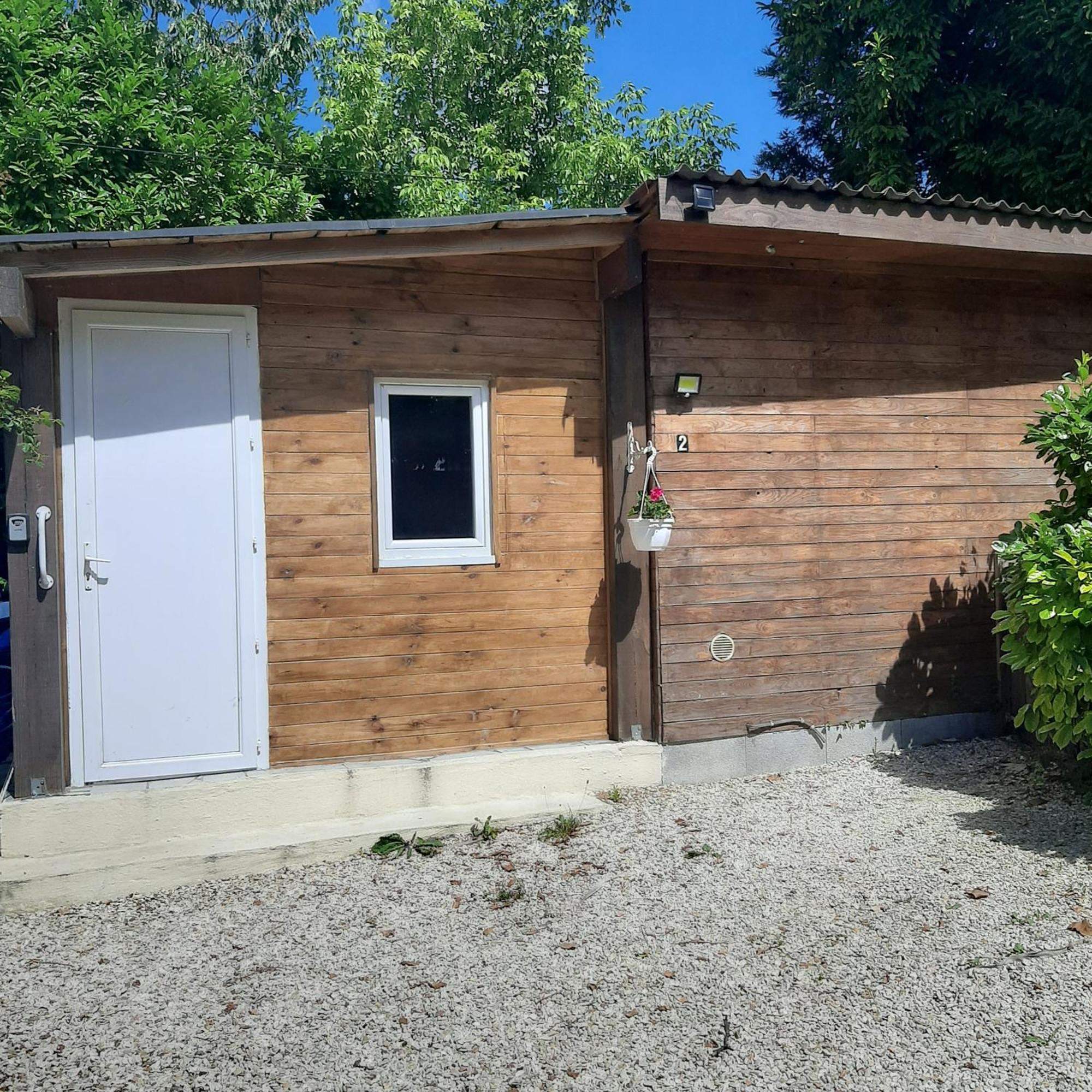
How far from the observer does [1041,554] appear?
4.56 meters

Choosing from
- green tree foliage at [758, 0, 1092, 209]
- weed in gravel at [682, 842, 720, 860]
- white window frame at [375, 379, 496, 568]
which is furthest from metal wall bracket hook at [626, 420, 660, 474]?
green tree foliage at [758, 0, 1092, 209]

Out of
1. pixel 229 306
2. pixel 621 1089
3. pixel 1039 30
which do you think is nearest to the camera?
pixel 621 1089

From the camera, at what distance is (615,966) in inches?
127

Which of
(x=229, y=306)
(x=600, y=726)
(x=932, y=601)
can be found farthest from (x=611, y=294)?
(x=932, y=601)

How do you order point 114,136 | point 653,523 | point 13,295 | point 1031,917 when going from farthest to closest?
point 114,136, point 653,523, point 13,295, point 1031,917

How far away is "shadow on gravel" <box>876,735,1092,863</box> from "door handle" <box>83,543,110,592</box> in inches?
166

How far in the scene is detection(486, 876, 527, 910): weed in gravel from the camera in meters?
3.77

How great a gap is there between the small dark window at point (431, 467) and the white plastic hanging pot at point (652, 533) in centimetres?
88

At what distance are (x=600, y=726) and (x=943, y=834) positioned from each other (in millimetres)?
1785

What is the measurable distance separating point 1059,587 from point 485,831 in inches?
116

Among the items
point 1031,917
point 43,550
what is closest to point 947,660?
point 1031,917

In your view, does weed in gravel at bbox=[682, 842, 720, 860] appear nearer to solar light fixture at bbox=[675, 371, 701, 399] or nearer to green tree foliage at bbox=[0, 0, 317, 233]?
solar light fixture at bbox=[675, 371, 701, 399]

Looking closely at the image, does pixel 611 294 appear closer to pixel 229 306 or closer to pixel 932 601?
pixel 229 306

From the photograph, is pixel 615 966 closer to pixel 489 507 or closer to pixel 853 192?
pixel 489 507
